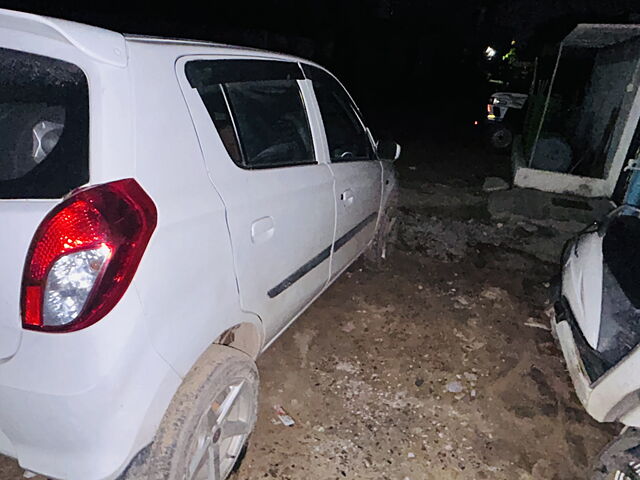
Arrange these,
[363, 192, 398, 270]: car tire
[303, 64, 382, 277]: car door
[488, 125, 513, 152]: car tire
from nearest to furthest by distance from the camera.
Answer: [303, 64, 382, 277]: car door → [363, 192, 398, 270]: car tire → [488, 125, 513, 152]: car tire

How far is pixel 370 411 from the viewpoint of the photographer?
2779mm

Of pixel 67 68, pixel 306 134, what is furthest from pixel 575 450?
pixel 67 68

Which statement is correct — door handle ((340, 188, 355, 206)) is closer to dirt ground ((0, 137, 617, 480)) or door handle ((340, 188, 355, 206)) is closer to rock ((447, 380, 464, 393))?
dirt ground ((0, 137, 617, 480))

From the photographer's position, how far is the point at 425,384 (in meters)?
3.05

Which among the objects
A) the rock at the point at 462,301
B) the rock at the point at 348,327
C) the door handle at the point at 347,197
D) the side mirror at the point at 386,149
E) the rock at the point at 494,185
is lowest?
the rock at the point at 494,185

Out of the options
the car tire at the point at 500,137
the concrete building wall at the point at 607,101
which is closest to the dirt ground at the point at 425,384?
the concrete building wall at the point at 607,101

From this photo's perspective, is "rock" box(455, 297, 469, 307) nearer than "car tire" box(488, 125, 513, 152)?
Yes

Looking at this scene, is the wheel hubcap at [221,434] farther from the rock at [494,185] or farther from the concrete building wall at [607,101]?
the concrete building wall at [607,101]

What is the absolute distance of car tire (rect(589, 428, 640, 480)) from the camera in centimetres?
201

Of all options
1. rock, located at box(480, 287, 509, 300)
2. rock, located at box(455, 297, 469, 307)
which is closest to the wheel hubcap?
rock, located at box(455, 297, 469, 307)

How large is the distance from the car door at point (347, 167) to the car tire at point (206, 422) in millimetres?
1230

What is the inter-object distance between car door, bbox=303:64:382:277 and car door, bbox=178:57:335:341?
178 millimetres

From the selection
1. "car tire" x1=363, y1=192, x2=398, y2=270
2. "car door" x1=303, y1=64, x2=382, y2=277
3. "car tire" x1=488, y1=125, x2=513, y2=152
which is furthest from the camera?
"car tire" x1=488, y1=125, x2=513, y2=152

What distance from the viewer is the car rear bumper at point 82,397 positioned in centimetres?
132
